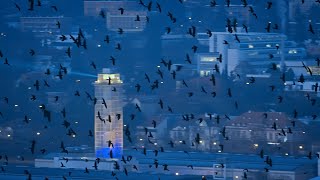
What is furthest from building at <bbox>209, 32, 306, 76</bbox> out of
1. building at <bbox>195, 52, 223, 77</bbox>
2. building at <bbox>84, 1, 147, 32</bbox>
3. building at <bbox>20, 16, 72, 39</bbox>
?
building at <bbox>20, 16, 72, 39</bbox>

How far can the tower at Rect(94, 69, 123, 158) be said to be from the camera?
12.9 meters

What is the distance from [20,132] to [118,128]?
1.13m

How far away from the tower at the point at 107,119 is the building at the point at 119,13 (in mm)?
4878

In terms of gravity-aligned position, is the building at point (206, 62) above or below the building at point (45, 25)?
below

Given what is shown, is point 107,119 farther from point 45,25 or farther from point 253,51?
point 45,25

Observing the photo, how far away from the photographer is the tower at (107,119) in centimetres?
1286

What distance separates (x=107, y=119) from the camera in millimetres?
12812

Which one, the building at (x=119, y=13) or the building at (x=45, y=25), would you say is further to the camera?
the building at (x=119, y=13)

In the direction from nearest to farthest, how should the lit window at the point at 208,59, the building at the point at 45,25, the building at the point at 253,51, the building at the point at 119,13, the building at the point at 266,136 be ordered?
the building at the point at 266,136 → the building at the point at 253,51 → the lit window at the point at 208,59 → the building at the point at 45,25 → the building at the point at 119,13

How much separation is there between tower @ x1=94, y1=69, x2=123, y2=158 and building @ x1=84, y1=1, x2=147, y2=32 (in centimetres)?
488

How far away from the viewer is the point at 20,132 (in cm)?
1401

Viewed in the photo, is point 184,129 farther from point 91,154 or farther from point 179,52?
point 179,52

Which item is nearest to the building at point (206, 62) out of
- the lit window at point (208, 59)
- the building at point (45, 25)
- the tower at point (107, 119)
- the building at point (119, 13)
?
the lit window at point (208, 59)

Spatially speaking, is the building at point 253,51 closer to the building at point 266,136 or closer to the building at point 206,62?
the building at point 206,62
